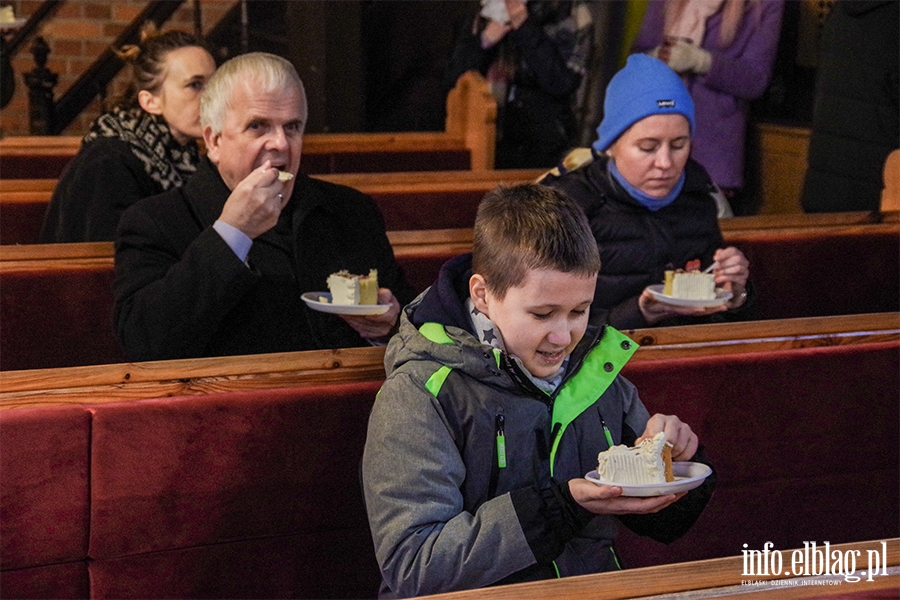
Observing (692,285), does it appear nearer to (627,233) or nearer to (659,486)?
(627,233)

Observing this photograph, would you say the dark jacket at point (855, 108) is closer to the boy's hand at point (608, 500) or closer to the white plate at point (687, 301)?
the white plate at point (687, 301)

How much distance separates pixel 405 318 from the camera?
1883 millimetres

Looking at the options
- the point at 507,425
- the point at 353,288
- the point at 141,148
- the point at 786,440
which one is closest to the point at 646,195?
the point at 786,440

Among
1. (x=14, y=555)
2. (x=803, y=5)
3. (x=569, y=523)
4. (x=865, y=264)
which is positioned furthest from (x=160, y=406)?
(x=803, y=5)

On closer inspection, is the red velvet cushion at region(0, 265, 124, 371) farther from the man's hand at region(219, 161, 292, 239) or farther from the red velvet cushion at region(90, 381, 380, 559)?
the red velvet cushion at region(90, 381, 380, 559)

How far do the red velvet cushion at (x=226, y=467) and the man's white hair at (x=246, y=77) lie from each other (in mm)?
721

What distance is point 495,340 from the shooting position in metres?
1.81

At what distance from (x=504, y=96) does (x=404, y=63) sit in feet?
4.49

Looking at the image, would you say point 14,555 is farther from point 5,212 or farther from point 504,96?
point 504,96

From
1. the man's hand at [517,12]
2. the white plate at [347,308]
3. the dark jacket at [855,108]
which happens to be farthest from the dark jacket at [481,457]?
the man's hand at [517,12]

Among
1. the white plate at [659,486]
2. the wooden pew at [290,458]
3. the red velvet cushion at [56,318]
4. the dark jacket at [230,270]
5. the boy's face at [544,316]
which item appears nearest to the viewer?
the white plate at [659,486]

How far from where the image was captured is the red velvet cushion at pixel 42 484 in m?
1.82

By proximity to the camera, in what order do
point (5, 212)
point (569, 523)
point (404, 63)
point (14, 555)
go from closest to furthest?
point (569, 523), point (14, 555), point (5, 212), point (404, 63)

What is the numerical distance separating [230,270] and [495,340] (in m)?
0.66
